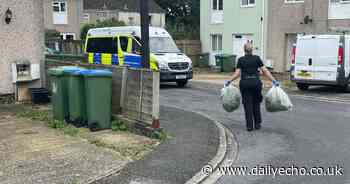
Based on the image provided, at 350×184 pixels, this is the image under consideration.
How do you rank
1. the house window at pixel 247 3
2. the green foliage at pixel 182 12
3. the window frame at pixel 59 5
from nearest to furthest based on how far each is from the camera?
1. the house window at pixel 247 3
2. the window frame at pixel 59 5
3. the green foliage at pixel 182 12

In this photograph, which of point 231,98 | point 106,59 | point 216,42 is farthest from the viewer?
point 216,42

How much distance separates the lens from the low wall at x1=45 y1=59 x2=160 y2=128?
8.48 m

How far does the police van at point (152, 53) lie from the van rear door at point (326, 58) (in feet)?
16.6

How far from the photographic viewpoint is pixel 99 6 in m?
53.9

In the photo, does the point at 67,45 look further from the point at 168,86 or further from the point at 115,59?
the point at 168,86

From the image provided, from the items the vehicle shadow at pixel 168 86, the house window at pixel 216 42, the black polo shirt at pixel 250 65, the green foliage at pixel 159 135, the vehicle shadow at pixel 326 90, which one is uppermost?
the house window at pixel 216 42

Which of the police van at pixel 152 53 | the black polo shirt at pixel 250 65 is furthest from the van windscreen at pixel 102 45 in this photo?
the black polo shirt at pixel 250 65

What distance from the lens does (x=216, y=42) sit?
100 ft

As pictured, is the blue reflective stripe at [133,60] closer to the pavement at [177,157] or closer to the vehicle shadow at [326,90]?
the vehicle shadow at [326,90]

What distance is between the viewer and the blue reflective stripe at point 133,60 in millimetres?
17663

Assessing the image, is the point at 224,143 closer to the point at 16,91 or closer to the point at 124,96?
the point at 124,96

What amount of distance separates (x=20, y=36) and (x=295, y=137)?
8172 millimetres

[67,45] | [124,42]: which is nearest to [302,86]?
[124,42]

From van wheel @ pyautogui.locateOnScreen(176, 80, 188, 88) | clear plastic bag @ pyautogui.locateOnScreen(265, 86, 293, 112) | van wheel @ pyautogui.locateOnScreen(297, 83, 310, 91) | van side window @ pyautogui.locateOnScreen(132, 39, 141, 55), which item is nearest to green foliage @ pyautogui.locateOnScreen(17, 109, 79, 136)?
clear plastic bag @ pyautogui.locateOnScreen(265, 86, 293, 112)
